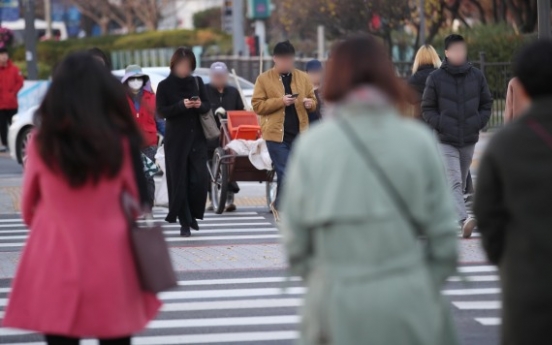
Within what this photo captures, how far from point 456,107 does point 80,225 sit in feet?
24.0

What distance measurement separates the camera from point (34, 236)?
542 cm

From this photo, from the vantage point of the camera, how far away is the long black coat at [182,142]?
504 inches

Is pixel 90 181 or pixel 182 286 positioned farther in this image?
pixel 182 286

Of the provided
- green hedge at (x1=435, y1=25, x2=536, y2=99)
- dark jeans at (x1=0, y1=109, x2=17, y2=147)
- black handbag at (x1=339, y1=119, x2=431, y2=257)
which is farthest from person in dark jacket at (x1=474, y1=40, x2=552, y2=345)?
green hedge at (x1=435, y1=25, x2=536, y2=99)

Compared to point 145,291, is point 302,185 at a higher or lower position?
higher

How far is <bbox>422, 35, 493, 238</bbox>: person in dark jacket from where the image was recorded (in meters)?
12.2

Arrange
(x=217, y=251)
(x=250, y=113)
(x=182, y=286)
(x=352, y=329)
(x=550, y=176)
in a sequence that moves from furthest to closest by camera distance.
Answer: (x=250, y=113), (x=217, y=251), (x=182, y=286), (x=550, y=176), (x=352, y=329)

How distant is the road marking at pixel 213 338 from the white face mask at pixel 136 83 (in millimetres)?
5198

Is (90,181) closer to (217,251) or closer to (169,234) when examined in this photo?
(217,251)

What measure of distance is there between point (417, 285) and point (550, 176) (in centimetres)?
83

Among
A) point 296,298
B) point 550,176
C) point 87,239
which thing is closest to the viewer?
point 550,176

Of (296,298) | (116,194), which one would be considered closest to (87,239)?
(116,194)

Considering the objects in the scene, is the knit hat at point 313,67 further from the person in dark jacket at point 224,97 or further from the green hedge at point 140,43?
the green hedge at point 140,43

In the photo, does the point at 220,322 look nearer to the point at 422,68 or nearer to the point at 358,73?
the point at 358,73
